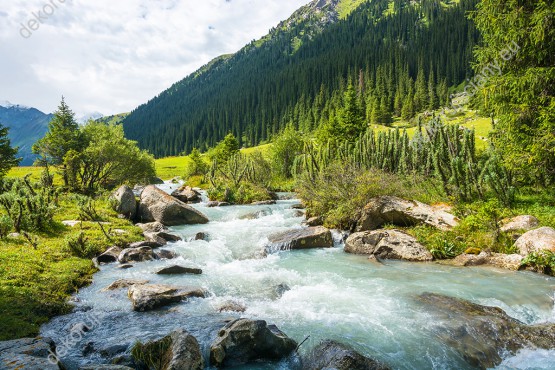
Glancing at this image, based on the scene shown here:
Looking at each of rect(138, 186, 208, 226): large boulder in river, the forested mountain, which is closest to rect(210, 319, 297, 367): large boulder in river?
rect(138, 186, 208, 226): large boulder in river

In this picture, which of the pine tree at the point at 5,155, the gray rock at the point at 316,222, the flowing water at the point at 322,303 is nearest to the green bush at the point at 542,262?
the flowing water at the point at 322,303

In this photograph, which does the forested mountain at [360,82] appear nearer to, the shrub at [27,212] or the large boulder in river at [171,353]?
the shrub at [27,212]

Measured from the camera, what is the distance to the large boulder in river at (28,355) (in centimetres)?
577

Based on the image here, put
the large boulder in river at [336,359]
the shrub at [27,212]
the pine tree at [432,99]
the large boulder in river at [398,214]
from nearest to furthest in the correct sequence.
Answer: the large boulder in river at [336,359], the shrub at [27,212], the large boulder in river at [398,214], the pine tree at [432,99]

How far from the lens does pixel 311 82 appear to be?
156 metres

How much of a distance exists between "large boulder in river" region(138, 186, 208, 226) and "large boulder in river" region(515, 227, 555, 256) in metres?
20.7

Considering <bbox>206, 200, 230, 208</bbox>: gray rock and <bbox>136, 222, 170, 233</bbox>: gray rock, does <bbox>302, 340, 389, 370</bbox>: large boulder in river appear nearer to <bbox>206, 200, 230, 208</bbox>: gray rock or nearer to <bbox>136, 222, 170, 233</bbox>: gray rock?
<bbox>136, 222, 170, 233</bbox>: gray rock

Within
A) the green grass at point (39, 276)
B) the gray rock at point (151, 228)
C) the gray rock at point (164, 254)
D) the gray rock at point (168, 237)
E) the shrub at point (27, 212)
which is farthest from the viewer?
the gray rock at point (151, 228)

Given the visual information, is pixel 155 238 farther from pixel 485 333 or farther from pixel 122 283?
pixel 485 333

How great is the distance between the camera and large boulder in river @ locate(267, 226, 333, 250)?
1822 cm

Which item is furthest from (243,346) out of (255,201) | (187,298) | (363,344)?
(255,201)

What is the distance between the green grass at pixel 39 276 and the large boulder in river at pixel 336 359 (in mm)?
7368

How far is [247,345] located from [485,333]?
613 cm

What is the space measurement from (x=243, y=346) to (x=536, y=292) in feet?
34.0
